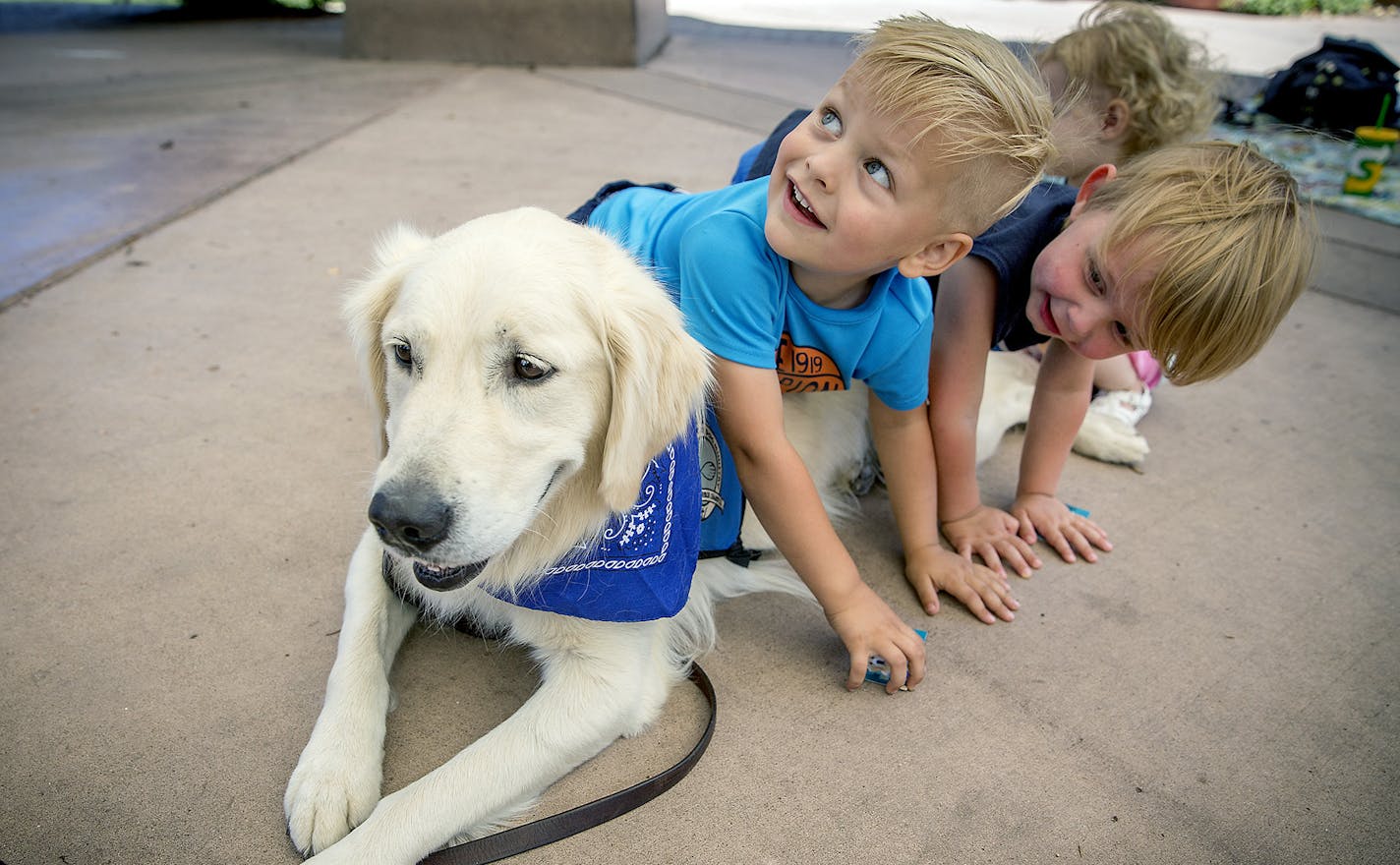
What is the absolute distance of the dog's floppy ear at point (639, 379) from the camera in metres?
1.81

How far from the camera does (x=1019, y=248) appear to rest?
8.82 ft

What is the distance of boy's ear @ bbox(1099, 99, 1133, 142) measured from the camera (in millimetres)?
3549

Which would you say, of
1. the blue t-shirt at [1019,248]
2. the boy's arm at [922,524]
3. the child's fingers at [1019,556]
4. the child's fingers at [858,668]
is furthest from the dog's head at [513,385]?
the child's fingers at [1019,556]

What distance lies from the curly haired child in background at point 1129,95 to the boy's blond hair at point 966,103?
4.78ft

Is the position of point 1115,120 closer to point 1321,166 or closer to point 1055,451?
point 1055,451

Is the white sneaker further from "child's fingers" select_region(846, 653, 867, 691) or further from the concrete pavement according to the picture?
"child's fingers" select_region(846, 653, 867, 691)

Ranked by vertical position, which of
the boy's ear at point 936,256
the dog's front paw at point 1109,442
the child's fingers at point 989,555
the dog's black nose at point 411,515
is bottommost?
the child's fingers at point 989,555

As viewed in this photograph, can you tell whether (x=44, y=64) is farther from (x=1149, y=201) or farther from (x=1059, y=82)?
(x=1149, y=201)

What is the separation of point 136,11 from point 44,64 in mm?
3761

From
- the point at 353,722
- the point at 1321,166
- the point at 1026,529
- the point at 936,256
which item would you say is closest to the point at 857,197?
the point at 936,256

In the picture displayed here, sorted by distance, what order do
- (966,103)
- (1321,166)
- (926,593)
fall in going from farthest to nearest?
(1321,166), (926,593), (966,103)

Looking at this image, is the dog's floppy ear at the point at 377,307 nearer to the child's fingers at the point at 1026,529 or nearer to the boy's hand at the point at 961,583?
the boy's hand at the point at 961,583

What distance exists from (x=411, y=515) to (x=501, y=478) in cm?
17

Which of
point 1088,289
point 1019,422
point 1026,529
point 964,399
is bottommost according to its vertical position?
point 1026,529
